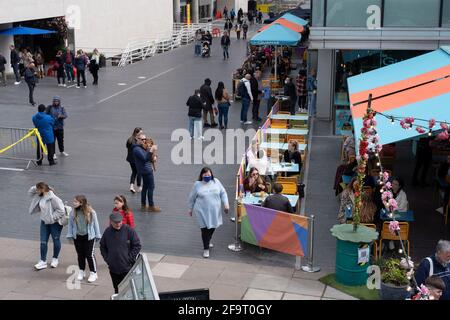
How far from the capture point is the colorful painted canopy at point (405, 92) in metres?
11.5

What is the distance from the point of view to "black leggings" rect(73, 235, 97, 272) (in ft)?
33.4

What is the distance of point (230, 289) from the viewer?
1018 cm

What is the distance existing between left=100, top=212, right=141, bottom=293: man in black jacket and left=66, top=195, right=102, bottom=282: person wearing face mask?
3.49ft

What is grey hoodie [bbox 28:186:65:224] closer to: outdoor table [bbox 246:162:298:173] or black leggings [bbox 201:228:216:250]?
black leggings [bbox 201:228:216:250]

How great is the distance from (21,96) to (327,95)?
12012mm

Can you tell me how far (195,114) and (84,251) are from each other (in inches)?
392

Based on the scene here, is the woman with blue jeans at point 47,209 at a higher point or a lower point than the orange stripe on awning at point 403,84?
lower

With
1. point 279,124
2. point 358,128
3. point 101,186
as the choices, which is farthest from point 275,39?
point 358,128

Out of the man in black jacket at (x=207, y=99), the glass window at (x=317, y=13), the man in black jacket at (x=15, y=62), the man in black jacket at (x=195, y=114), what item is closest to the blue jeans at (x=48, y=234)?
the man in black jacket at (x=195, y=114)

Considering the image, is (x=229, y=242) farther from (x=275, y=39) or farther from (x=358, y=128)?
(x=275, y=39)

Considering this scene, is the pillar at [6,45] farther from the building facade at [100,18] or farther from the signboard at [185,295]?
the signboard at [185,295]

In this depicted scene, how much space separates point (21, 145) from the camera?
1848 cm

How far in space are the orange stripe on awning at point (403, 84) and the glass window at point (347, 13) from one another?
→ 5.85 meters

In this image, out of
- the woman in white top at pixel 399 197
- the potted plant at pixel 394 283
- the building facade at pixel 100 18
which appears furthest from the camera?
the building facade at pixel 100 18
